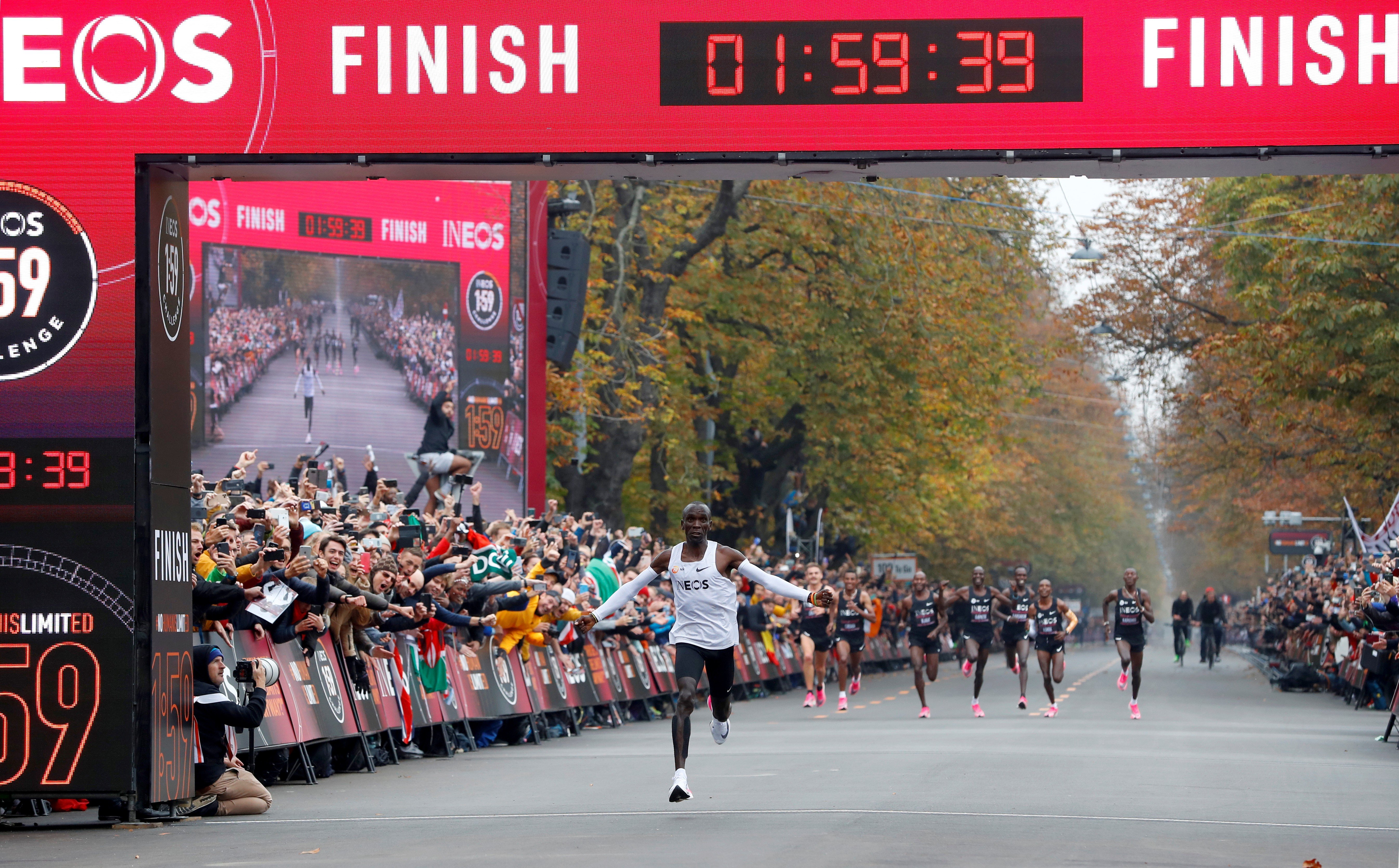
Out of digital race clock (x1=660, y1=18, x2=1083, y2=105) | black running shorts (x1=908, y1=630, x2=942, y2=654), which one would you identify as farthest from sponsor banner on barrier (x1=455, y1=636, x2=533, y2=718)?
digital race clock (x1=660, y1=18, x2=1083, y2=105)

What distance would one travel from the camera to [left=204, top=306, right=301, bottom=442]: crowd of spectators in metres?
27.9

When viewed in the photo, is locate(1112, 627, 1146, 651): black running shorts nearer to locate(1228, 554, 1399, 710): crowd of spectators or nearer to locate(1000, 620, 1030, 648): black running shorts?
locate(1000, 620, 1030, 648): black running shorts

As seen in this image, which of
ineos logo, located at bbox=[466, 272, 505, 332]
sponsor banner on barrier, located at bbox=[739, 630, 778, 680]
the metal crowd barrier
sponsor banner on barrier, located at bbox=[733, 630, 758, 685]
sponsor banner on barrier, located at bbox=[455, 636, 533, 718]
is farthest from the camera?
sponsor banner on barrier, located at bbox=[739, 630, 778, 680]

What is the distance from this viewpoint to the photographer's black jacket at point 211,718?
1303 centimetres

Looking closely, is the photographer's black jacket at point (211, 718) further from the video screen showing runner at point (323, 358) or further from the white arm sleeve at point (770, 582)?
the video screen showing runner at point (323, 358)

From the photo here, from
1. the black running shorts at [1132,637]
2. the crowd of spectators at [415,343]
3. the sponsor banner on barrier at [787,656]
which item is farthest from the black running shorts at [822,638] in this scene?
the sponsor banner on barrier at [787,656]

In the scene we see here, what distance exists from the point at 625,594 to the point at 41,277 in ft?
14.2

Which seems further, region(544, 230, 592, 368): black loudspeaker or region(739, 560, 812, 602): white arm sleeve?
region(544, 230, 592, 368): black loudspeaker

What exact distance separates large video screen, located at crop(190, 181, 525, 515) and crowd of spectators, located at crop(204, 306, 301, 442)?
2 centimetres


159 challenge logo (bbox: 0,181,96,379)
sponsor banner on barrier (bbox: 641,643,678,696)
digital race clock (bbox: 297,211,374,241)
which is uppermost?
digital race clock (bbox: 297,211,374,241)

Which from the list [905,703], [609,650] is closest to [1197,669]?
[905,703]

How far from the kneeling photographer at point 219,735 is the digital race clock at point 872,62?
4821 millimetres

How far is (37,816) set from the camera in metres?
13.0

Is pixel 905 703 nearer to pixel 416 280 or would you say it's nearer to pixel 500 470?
pixel 500 470
